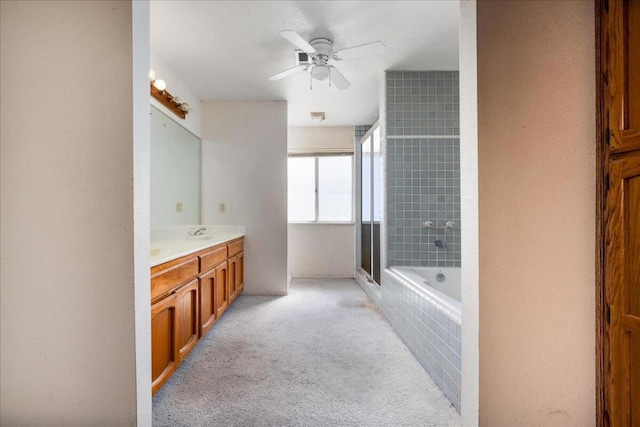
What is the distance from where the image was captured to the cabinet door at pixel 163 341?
1.51m

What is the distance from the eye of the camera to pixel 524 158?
3.04 ft

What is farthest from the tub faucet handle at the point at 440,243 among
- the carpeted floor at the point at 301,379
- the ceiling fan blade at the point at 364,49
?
the ceiling fan blade at the point at 364,49

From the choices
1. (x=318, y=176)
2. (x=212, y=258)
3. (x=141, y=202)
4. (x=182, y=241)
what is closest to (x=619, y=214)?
(x=141, y=202)

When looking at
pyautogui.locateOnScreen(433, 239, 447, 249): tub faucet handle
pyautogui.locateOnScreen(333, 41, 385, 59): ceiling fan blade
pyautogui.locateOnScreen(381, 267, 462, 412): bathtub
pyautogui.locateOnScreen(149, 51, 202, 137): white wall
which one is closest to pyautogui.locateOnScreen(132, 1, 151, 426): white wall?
pyautogui.locateOnScreen(381, 267, 462, 412): bathtub

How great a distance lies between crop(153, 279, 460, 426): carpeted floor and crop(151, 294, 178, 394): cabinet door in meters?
0.14

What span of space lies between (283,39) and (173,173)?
1.68 m

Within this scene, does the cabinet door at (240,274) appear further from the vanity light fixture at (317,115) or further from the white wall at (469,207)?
the white wall at (469,207)

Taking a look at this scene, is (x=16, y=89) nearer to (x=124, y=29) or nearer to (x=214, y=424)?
(x=124, y=29)

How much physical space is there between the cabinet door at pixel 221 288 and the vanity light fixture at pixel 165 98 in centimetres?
153

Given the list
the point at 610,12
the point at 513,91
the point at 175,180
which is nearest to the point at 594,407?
the point at 513,91

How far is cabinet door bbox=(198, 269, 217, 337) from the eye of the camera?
2.23m

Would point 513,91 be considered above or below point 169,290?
above

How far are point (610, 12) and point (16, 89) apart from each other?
1.75 meters

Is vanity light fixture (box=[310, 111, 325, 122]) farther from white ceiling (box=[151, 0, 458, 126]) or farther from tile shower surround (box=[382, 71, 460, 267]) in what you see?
tile shower surround (box=[382, 71, 460, 267])
